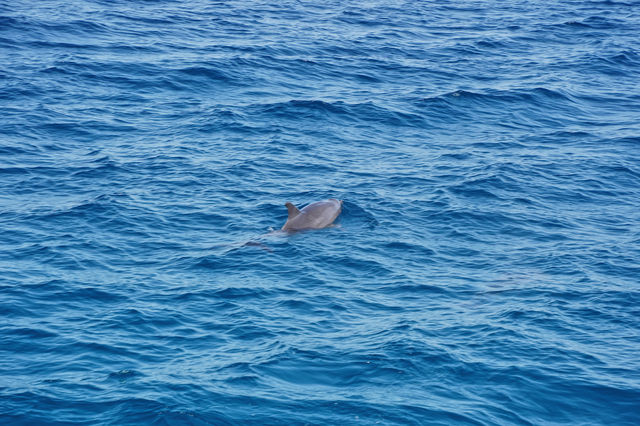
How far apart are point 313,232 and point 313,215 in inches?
25.3

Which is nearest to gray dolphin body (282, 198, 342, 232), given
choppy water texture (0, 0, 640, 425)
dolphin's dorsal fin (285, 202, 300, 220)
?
dolphin's dorsal fin (285, 202, 300, 220)

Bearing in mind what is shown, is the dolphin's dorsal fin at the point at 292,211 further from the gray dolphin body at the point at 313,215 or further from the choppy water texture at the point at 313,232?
the choppy water texture at the point at 313,232

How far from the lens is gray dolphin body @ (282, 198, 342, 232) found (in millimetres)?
28344

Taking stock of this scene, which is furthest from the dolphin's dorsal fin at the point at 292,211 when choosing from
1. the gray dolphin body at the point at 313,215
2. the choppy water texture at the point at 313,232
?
the choppy water texture at the point at 313,232

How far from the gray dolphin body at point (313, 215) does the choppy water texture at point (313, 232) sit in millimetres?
586

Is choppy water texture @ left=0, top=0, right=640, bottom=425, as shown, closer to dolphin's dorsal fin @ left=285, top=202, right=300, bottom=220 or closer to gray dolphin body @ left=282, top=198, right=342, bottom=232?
gray dolphin body @ left=282, top=198, right=342, bottom=232

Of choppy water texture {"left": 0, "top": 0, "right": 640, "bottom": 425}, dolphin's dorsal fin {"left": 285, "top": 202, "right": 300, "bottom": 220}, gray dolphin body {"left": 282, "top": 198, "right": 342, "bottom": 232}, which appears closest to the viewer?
choppy water texture {"left": 0, "top": 0, "right": 640, "bottom": 425}

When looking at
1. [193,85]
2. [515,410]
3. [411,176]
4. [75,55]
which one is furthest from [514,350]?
[75,55]

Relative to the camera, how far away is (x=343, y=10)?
62.8 metres

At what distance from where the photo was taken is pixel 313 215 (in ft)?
94.7

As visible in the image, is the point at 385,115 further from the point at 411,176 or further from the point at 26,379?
the point at 26,379

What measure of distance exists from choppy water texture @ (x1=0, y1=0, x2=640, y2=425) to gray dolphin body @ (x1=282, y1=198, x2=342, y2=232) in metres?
0.59

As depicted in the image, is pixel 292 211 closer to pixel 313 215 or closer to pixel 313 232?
pixel 313 215

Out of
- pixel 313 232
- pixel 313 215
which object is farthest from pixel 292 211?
pixel 313 232
